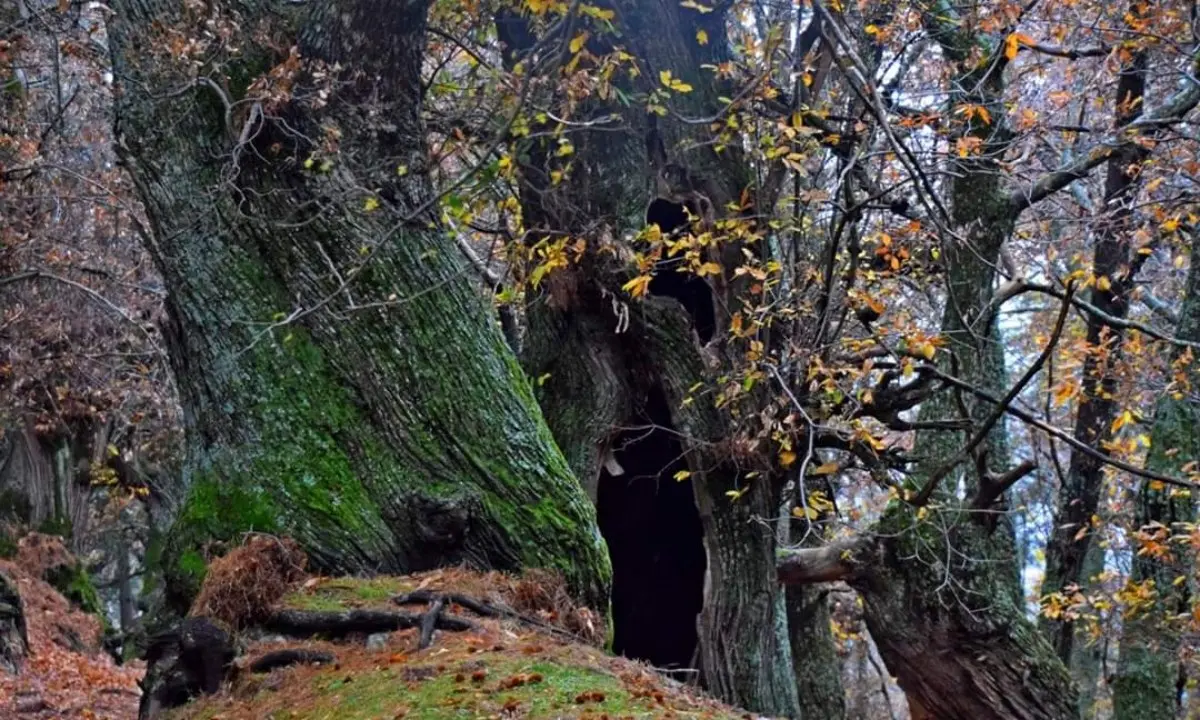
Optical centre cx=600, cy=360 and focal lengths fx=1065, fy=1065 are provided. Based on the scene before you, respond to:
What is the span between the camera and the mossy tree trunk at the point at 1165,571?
862 cm

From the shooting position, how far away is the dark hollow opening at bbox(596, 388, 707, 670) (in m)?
8.73

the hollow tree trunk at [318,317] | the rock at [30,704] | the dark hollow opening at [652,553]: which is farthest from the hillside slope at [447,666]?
the rock at [30,704]

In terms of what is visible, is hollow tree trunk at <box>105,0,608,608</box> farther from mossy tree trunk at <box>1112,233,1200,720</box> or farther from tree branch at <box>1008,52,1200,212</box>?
mossy tree trunk at <box>1112,233,1200,720</box>

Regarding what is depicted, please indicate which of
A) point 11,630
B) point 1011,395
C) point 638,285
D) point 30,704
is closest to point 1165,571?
point 1011,395

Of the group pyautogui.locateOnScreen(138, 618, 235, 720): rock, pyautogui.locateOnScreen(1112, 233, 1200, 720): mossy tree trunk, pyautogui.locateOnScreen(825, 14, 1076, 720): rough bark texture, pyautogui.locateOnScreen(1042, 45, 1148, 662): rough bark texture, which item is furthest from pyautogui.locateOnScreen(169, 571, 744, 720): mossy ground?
pyautogui.locateOnScreen(1112, 233, 1200, 720): mossy tree trunk

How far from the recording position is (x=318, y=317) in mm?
6012

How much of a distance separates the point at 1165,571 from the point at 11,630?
34.4 ft

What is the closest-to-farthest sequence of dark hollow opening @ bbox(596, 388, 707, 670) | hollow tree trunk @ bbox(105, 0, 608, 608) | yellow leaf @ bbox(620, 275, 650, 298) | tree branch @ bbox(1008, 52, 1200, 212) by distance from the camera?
hollow tree trunk @ bbox(105, 0, 608, 608) < yellow leaf @ bbox(620, 275, 650, 298) < tree branch @ bbox(1008, 52, 1200, 212) < dark hollow opening @ bbox(596, 388, 707, 670)

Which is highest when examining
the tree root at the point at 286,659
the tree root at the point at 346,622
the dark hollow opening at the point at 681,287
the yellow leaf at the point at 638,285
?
the dark hollow opening at the point at 681,287

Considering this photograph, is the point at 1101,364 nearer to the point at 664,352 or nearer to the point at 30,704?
the point at 664,352

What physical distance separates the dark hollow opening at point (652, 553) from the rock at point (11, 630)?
19.1 feet

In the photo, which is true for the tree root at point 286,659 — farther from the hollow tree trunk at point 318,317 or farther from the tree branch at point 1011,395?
the tree branch at point 1011,395

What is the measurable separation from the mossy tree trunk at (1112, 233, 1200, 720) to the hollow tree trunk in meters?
5.27

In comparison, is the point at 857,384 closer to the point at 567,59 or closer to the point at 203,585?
the point at 567,59
